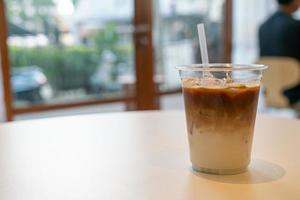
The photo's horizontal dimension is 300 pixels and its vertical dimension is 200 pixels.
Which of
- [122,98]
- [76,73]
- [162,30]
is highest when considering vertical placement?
[162,30]

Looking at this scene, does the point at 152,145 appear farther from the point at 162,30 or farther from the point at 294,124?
the point at 162,30

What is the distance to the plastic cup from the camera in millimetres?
694

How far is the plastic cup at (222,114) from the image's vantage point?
2.28 feet

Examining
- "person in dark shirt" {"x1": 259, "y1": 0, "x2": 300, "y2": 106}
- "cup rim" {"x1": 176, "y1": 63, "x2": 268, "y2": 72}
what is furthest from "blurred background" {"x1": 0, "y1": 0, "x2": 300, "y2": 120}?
"cup rim" {"x1": 176, "y1": 63, "x2": 268, "y2": 72}

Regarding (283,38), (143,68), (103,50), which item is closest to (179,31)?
(143,68)

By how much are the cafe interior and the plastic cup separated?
0.06 feet

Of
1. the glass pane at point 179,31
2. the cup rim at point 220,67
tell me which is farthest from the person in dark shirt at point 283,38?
the cup rim at point 220,67

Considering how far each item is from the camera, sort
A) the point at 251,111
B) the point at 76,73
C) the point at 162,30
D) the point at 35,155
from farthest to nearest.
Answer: the point at 162,30, the point at 76,73, the point at 35,155, the point at 251,111

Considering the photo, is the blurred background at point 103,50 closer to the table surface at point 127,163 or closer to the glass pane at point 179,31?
the glass pane at point 179,31

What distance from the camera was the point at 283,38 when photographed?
10.5 ft

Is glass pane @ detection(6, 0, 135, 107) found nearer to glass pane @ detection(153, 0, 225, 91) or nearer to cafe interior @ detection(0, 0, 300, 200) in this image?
cafe interior @ detection(0, 0, 300, 200)

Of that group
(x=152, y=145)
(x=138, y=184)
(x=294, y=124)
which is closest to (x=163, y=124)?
(x=152, y=145)

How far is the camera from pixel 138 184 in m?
0.66

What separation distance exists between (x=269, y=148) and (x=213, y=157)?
203 millimetres
